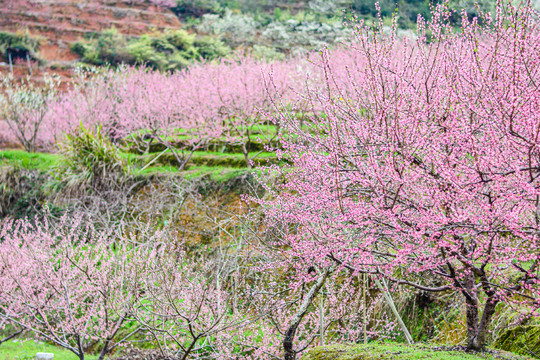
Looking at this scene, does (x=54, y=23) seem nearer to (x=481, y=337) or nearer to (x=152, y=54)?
(x=152, y=54)

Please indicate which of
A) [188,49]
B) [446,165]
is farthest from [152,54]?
[446,165]

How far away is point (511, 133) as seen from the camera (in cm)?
245

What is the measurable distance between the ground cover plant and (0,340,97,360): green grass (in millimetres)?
417

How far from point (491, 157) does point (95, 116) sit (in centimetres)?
1793

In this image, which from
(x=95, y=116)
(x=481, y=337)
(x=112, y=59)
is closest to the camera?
(x=481, y=337)

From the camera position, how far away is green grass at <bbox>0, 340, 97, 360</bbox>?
765cm

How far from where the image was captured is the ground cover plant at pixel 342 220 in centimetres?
269

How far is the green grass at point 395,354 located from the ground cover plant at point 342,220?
0.11 feet

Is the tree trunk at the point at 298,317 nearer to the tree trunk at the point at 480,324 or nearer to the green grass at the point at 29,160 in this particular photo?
the tree trunk at the point at 480,324

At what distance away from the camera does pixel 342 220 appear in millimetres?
2979

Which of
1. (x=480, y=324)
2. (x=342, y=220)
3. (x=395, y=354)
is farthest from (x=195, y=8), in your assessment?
(x=395, y=354)

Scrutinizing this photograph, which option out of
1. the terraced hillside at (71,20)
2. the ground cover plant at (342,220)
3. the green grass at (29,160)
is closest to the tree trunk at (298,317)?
the ground cover plant at (342,220)

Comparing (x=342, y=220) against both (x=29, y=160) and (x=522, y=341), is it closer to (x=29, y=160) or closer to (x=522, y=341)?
(x=522, y=341)

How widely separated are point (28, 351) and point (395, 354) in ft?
25.1
